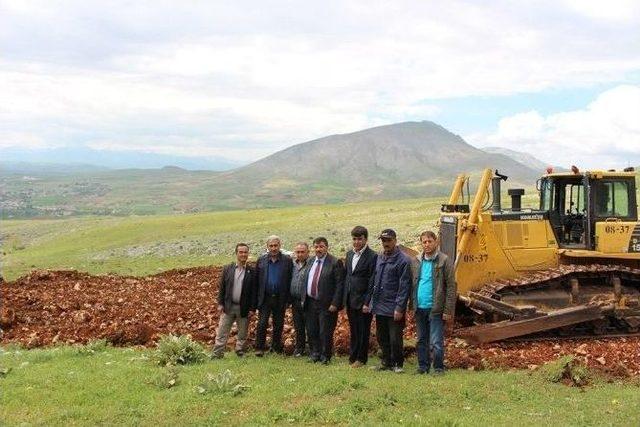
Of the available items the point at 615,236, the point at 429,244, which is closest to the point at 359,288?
the point at 429,244

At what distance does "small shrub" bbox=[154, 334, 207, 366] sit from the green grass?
24 cm

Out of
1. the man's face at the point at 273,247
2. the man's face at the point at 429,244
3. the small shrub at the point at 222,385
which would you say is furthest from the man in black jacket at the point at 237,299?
the man's face at the point at 429,244

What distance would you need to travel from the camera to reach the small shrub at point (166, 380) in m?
10.4

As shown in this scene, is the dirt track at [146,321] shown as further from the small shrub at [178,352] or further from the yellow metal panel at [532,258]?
the yellow metal panel at [532,258]

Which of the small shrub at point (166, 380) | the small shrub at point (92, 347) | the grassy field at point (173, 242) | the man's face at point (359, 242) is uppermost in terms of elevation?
the man's face at point (359, 242)

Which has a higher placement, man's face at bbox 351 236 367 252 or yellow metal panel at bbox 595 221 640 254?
man's face at bbox 351 236 367 252

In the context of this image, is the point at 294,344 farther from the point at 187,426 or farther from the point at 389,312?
the point at 187,426

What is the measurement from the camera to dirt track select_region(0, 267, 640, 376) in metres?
12.3

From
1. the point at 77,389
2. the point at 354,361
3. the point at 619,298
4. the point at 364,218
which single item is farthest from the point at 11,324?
the point at 364,218

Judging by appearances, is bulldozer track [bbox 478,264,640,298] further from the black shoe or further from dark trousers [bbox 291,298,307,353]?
dark trousers [bbox 291,298,307,353]

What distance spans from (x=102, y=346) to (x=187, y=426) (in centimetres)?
554

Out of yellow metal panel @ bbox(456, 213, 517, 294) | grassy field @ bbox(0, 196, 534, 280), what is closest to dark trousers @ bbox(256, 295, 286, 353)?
yellow metal panel @ bbox(456, 213, 517, 294)

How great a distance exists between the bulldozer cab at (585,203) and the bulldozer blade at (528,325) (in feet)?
5.94

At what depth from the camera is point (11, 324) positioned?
53.4 ft
